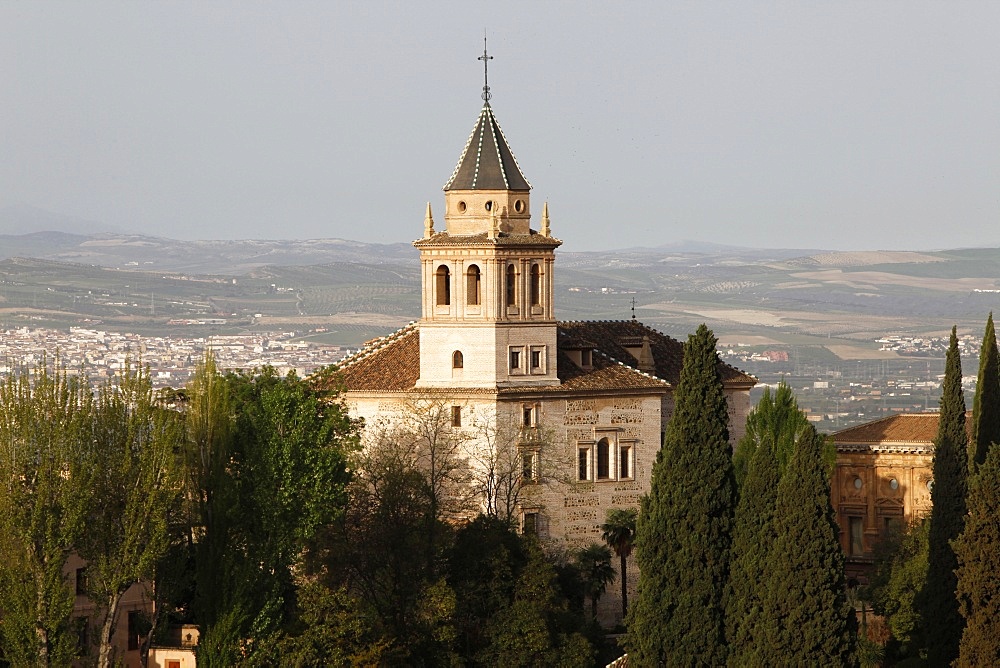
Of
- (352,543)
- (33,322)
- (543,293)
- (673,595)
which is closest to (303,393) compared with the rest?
(352,543)

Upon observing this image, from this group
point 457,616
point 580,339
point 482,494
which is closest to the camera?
point 457,616

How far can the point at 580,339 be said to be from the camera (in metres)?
74.8

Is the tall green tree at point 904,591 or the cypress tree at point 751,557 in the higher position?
the cypress tree at point 751,557

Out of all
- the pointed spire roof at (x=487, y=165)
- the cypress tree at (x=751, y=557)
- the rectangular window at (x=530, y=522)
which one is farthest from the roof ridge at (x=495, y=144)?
the cypress tree at (x=751, y=557)

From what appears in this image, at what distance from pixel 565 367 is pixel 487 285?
417 cm

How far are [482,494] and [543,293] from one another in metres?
6.44

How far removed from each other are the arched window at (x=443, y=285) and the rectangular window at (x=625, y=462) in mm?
6875

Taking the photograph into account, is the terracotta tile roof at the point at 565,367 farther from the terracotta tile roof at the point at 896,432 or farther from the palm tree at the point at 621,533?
the terracotta tile roof at the point at 896,432

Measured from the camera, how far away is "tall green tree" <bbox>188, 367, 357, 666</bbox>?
55969mm

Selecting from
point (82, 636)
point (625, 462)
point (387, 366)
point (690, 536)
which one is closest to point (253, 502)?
point (82, 636)

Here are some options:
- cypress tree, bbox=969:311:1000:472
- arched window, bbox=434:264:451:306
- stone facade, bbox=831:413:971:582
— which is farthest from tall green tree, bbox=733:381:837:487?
cypress tree, bbox=969:311:1000:472

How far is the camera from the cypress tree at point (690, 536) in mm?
53500

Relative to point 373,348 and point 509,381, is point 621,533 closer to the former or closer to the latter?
point 509,381

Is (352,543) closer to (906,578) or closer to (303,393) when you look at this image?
(303,393)
